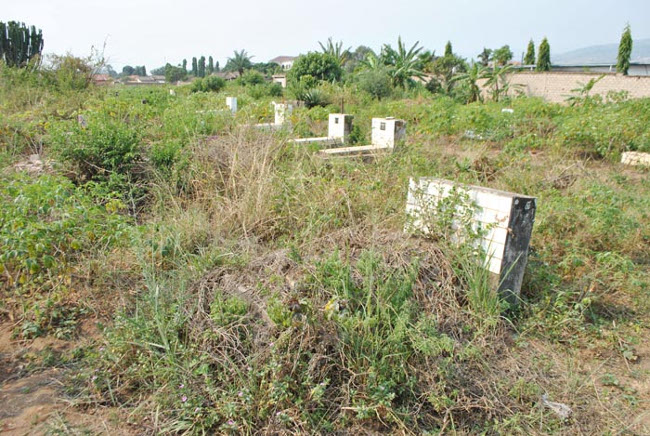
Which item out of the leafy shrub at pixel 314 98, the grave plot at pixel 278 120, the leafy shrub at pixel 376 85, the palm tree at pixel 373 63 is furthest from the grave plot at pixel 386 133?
the palm tree at pixel 373 63

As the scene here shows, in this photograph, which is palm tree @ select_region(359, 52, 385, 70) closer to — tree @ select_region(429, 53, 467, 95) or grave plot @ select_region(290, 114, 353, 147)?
tree @ select_region(429, 53, 467, 95)

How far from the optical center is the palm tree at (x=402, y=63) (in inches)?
927

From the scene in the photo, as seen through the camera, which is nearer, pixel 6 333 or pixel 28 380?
pixel 28 380

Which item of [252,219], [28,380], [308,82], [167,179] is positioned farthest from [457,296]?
[308,82]

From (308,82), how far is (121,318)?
66.5 feet

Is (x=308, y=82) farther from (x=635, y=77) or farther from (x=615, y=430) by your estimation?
(x=615, y=430)

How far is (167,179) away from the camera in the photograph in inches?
207

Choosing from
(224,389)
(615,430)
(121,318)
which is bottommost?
(615,430)

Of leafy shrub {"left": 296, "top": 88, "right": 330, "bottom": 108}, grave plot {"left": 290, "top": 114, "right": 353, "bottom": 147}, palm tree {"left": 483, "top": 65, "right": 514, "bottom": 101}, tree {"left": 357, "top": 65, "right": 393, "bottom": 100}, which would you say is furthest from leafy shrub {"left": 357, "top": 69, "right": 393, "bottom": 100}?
grave plot {"left": 290, "top": 114, "right": 353, "bottom": 147}

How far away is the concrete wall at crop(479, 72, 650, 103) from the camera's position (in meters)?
18.2

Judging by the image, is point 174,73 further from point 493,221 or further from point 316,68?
point 493,221

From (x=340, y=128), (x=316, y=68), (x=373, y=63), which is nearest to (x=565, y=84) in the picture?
(x=373, y=63)

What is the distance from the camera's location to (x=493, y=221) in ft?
10.6

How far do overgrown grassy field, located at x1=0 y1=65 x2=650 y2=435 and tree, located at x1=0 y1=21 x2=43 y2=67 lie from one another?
2244cm
